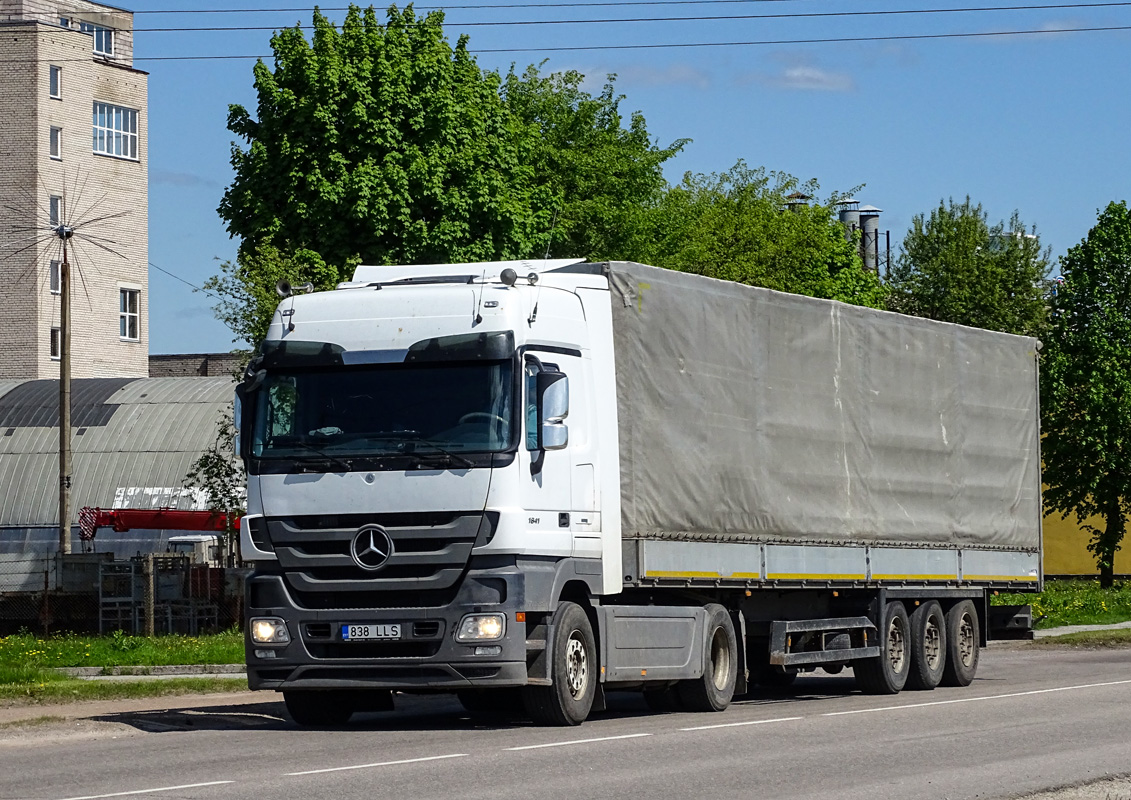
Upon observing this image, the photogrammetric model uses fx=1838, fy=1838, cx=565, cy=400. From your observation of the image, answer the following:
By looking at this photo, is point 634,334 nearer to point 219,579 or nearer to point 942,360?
point 942,360

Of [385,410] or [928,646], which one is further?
[928,646]

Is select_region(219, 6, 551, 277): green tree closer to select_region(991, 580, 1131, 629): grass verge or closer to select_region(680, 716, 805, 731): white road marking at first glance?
select_region(991, 580, 1131, 629): grass verge

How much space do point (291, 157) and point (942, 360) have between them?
74.9 ft

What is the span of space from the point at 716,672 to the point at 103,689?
707cm

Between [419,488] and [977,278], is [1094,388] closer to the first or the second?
[977,278]

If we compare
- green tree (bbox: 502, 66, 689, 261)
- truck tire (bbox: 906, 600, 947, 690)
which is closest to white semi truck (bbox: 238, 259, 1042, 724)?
truck tire (bbox: 906, 600, 947, 690)

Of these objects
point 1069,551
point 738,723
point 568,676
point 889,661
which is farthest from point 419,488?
point 1069,551

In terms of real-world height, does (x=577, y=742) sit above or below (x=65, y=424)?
below

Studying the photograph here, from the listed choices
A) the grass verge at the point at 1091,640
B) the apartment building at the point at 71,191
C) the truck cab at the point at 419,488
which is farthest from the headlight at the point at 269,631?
the apartment building at the point at 71,191

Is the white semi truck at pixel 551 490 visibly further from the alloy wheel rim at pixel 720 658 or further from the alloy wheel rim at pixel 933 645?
the alloy wheel rim at pixel 933 645

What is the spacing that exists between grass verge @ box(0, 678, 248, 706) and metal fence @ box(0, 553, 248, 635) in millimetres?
10454

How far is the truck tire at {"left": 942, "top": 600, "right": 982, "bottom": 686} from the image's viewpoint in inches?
837

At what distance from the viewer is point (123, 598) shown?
32.7 m

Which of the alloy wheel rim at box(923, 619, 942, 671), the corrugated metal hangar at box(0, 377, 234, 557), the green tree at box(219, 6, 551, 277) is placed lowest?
the alloy wheel rim at box(923, 619, 942, 671)
